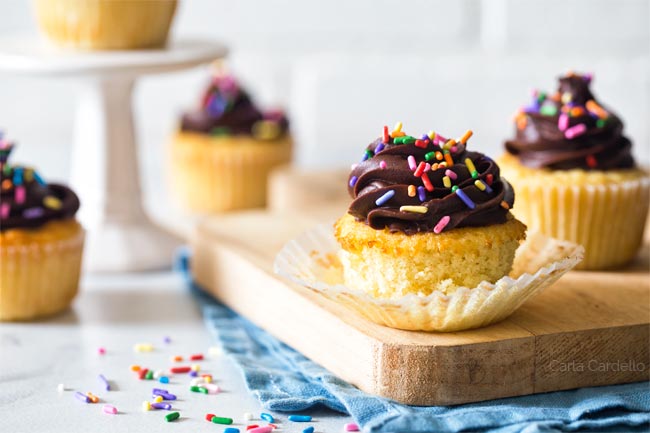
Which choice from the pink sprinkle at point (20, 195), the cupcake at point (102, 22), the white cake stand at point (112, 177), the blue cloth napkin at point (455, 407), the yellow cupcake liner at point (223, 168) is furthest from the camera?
the yellow cupcake liner at point (223, 168)

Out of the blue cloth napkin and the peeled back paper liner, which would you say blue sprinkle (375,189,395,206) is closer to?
the peeled back paper liner

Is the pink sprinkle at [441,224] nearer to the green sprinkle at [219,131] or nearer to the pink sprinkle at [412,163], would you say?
the pink sprinkle at [412,163]

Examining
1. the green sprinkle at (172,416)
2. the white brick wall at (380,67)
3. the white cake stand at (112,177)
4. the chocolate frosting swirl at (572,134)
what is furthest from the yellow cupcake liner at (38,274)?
the white brick wall at (380,67)

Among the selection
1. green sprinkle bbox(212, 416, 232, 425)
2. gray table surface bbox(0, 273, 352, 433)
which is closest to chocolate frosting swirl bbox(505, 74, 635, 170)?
gray table surface bbox(0, 273, 352, 433)

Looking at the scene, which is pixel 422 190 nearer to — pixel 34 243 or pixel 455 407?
pixel 455 407

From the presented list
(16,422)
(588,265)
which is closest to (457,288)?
(588,265)

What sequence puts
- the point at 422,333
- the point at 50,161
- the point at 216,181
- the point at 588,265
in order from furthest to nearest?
the point at 50,161
the point at 216,181
the point at 588,265
the point at 422,333

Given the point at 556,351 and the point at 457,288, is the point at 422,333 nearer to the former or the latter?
the point at 457,288
